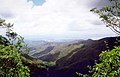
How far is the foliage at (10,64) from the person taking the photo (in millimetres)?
30266

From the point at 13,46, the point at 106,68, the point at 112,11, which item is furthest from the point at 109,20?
the point at 106,68

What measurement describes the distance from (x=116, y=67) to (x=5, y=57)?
18.0 m

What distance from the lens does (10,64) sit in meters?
31.3

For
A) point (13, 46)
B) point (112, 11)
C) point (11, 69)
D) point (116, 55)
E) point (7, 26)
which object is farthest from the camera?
point (112, 11)

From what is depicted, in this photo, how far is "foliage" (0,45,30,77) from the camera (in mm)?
30266

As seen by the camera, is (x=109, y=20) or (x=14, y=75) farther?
(x=109, y=20)

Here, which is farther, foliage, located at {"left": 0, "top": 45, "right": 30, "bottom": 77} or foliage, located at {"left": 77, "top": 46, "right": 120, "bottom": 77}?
foliage, located at {"left": 0, "top": 45, "right": 30, "bottom": 77}

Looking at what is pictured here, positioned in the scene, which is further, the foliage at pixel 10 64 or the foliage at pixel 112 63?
the foliage at pixel 10 64

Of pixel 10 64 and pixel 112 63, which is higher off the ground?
pixel 112 63

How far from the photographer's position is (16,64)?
30844 millimetres

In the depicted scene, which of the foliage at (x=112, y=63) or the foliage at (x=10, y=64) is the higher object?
the foliage at (x=112, y=63)

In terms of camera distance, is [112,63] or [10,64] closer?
[112,63]

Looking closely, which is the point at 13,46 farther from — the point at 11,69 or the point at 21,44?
the point at 11,69

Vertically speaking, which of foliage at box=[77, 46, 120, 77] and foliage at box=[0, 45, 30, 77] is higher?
foliage at box=[77, 46, 120, 77]
